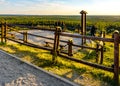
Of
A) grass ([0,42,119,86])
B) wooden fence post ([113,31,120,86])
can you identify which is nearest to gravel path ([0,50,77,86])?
grass ([0,42,119,86])

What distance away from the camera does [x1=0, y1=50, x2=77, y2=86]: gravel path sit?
217 inches

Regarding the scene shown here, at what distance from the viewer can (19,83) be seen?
5.53 metres

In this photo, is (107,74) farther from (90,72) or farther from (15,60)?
(15,60)

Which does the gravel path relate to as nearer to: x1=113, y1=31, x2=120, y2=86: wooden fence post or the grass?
the grass

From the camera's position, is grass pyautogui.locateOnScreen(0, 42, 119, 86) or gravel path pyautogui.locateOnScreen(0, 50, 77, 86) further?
grass pyautogui.locateOnScreen(0, 42, 119, 86)

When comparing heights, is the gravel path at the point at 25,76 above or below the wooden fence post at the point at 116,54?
below

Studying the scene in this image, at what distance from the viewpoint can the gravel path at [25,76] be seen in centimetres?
550

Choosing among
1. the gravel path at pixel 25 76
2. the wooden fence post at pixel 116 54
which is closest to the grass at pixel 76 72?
the wooden fence post at pixel 116 54

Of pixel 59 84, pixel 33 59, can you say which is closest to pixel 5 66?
pixel 33 59

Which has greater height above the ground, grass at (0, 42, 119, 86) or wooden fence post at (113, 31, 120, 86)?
wooden fence post at (113, 31, 120, 86)

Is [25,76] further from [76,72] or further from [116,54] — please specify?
[116,54]

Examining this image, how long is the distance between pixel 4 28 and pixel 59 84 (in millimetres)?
7832

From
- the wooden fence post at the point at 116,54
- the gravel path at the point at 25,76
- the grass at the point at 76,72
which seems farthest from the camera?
the grass at the point at 76,72

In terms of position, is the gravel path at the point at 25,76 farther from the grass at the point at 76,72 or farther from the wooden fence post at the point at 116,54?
the wooden fence post at the point at 116,54
